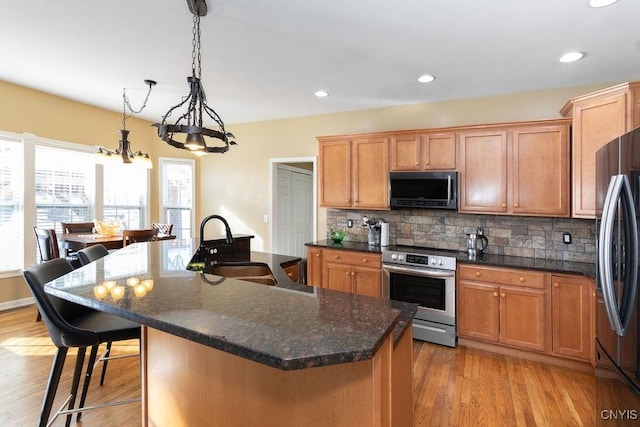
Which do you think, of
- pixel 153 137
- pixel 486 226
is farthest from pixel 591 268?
pixel 153 137

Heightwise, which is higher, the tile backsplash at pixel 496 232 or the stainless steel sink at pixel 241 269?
the tile backsplash at pixel 496 232

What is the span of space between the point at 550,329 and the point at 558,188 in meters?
1.31

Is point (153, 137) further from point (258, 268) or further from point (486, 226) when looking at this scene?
point (486, 226)

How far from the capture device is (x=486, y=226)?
3717 mm

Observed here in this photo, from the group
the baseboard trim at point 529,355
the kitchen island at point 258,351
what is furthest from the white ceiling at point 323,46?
the baseboard trim at point 529,355

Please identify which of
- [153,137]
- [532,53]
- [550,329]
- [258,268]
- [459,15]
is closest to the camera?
[459,15]

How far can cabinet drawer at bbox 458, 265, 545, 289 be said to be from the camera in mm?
2977

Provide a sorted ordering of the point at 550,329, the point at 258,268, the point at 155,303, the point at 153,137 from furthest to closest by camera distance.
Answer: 1. the point at 153,137
2. the point at 550,329
3. the point at 258,268
4. the point at 155,303

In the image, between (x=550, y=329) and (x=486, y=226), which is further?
(x=486, y=226)

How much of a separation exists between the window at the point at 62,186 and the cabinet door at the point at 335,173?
3.44 metres

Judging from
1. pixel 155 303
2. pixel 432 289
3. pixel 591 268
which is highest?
pixel 155 303

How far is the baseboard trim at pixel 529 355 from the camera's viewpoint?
288 cm

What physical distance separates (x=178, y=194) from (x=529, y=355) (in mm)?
5521

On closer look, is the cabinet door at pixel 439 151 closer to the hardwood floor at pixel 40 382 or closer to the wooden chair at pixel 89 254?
the wooden chair at pixel 89 254
